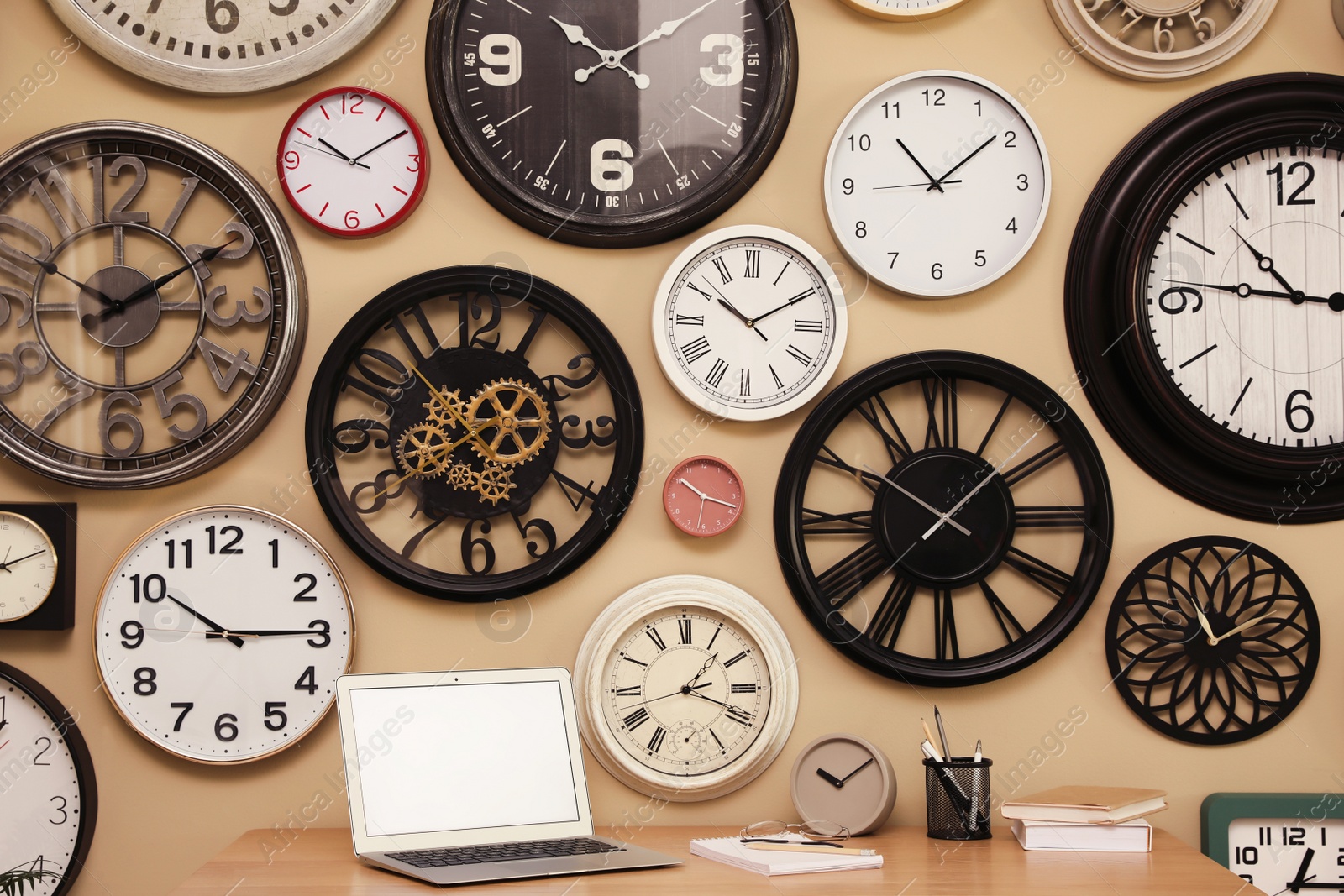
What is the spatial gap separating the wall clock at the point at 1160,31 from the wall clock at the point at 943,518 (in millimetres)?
635

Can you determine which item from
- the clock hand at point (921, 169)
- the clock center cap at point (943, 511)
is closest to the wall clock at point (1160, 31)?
the clock hand at point (921, 169)

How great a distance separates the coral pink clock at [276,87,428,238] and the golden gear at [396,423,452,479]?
0.40 meters

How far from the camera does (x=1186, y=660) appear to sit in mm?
1851

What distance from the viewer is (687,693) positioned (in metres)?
1.82

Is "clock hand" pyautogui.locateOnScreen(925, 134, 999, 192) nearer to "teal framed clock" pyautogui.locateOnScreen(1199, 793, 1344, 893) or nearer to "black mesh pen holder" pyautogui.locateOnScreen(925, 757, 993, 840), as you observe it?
"black mesh pen holder" pyautogui.locateOnScreen(925, 757, 993, 840)

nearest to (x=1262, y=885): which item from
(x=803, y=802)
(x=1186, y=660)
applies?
(x=1186, y=660)

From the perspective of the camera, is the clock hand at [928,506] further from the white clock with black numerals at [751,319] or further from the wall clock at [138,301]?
the wall clock at [138,301]

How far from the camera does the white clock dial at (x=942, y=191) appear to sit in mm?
1895

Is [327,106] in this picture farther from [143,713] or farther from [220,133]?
[143,713]

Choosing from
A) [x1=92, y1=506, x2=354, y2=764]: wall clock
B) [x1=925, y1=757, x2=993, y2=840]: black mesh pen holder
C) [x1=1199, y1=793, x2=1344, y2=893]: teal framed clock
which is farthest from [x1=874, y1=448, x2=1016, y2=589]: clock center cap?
[x1=92, y1=506, x2=354, y2=764]: wall clock

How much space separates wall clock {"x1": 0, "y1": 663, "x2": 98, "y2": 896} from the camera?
1791 millimetres

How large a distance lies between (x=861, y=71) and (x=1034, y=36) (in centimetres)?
34

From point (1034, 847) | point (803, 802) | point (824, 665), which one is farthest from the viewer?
point (824, 665)

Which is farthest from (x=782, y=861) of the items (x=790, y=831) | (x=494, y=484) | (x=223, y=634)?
(x=223, y=634)
